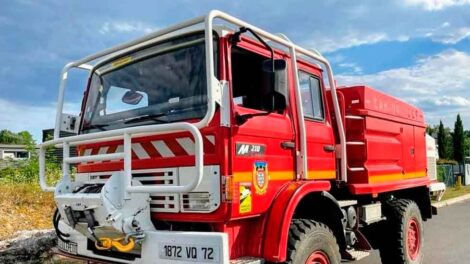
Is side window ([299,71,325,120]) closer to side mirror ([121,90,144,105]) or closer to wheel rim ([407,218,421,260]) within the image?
side mirror ([121,90,144,105])

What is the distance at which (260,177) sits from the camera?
4.08 m

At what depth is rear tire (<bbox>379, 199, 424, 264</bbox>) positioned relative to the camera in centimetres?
661

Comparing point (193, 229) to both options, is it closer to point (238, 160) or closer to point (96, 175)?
point (238, 160)

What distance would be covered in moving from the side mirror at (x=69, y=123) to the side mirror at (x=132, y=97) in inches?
29.2

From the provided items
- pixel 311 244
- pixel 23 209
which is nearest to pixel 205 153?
pixel 311 244

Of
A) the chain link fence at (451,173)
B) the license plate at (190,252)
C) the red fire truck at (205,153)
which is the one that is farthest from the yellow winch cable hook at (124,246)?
the chain link fence at (451,173)

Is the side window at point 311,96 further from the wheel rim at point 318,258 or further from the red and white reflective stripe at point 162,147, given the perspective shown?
the red and white reflective stripe at point 162,147

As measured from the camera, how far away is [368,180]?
5879 millimetres

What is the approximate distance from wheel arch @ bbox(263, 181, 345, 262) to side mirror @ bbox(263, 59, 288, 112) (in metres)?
0.89

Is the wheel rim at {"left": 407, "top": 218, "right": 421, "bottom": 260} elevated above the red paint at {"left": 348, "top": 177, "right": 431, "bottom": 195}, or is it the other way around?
the red paint at {"left": 348, "top": 177, "right": 431, "bottom": 195}

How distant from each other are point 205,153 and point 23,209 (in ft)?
24.2

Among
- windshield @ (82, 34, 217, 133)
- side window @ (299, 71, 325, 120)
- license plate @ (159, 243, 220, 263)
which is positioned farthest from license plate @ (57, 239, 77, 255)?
side window @ (299, 71, 325, 120)

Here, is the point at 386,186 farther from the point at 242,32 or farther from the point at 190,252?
the point at 190,252

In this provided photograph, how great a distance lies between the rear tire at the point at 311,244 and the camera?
4121 mm
